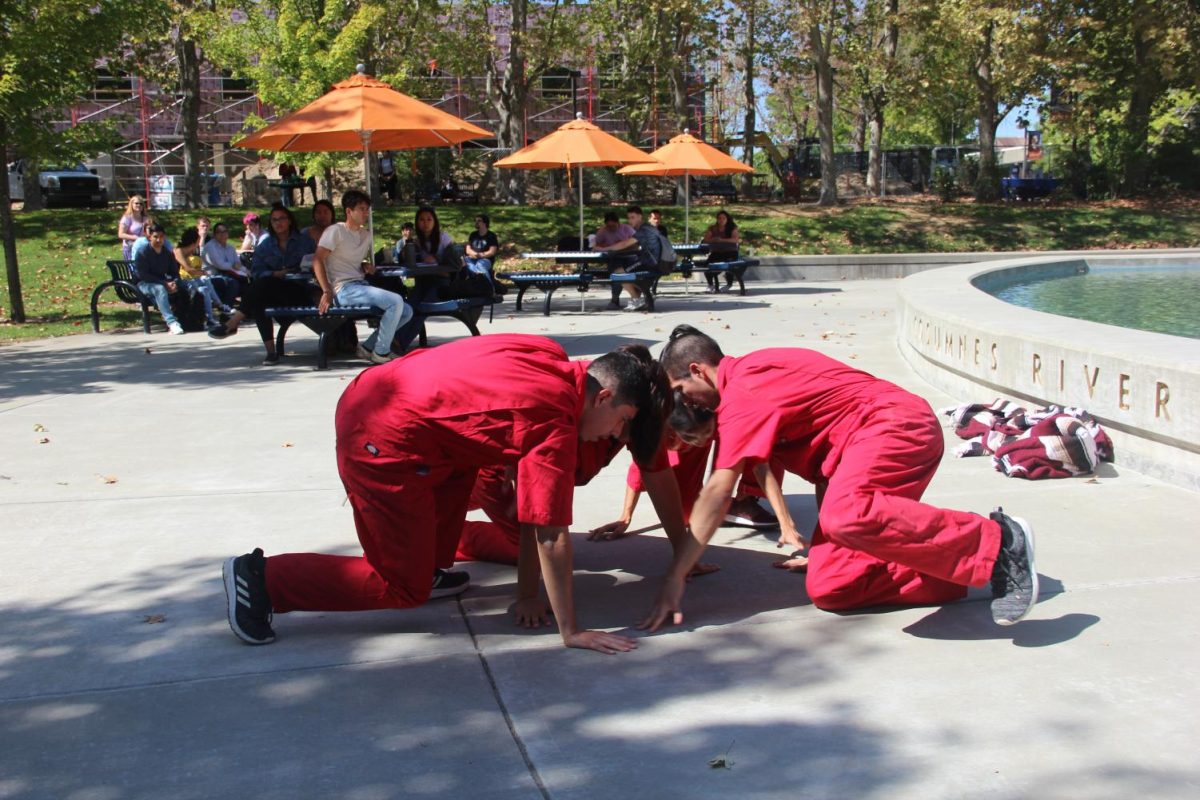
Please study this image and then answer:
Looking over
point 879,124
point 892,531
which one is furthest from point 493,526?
point 879,124

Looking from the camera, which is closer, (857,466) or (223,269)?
(857,466)

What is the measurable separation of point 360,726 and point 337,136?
33.7 feet

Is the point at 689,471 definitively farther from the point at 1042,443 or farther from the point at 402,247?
the point at 402,247


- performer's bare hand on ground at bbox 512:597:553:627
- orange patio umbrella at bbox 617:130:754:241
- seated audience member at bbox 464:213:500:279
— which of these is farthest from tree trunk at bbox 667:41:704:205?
performer's bare hand on ground at bbox 512:597:553:627

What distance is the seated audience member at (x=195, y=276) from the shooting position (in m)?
13.3

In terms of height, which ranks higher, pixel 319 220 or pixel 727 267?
pixel 319 220

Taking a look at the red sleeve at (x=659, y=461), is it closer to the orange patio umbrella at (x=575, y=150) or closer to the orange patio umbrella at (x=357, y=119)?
the orange patio umbrella at (x=357, y=119)

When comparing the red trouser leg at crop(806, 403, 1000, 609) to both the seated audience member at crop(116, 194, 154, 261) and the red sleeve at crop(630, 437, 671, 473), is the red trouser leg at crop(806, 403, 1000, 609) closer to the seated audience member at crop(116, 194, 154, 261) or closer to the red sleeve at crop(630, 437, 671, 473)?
the red sleeve at crop(630, 437, 671, 473)

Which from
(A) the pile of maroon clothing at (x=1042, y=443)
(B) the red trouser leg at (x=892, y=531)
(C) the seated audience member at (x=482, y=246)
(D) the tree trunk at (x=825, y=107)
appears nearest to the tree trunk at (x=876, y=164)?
(D) the tree trunk at (x=825, y=107)

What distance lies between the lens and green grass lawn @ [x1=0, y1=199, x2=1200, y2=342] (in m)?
23.2

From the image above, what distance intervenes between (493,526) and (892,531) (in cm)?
179

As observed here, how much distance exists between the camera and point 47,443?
7.09m

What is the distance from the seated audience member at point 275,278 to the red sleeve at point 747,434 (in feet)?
23.5

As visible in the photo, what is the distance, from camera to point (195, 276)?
14320 millimetres
